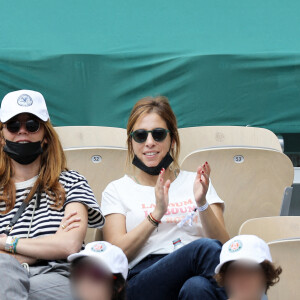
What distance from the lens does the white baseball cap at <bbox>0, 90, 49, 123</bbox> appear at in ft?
10.1

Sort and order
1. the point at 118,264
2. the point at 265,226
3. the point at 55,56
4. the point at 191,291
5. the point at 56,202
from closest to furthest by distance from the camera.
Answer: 1. the point at 118,264
2. the point at 191,291
3. the point at 56,202
4. the point at 265,226
5. the point at 55,56

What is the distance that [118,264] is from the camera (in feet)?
7.70

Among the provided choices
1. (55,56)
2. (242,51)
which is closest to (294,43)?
(242,51)

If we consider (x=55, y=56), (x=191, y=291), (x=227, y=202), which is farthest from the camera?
(x=55, y=56)

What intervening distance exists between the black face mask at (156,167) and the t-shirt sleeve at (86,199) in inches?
11.9

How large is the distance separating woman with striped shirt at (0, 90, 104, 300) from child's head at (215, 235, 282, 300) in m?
0.68

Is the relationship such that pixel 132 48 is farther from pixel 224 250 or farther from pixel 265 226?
pixel 224 250

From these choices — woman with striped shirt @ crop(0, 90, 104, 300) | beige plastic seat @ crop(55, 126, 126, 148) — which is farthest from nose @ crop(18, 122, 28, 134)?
beige plastic seat @ crop(55, 126, 126, 148)

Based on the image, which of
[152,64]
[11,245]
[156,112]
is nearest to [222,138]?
[152,64]

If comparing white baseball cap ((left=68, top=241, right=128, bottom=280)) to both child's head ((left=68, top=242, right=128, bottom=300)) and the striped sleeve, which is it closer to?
child's head ((left=68, top=242, right=128, bottom=300))

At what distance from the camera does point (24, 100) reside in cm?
312

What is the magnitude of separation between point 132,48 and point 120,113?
49 centimetres

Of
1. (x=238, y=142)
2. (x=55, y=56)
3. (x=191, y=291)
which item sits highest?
(x=55, y=56)

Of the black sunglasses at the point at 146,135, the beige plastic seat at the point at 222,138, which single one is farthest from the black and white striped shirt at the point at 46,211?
the beige plastic seat at the point at 222,138
